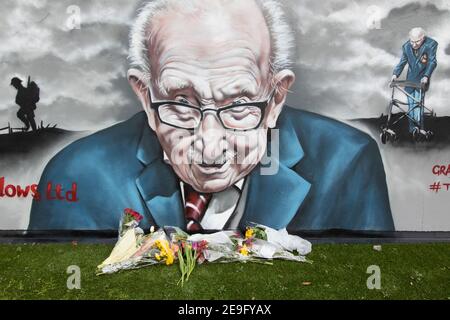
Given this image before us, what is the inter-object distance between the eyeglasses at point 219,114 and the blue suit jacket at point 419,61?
1673 millimetres

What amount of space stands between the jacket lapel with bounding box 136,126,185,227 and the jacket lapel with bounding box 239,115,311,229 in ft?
2.94

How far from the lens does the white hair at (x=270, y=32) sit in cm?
489

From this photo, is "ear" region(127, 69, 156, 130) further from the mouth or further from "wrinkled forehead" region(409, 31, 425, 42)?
"wrinkled forehead" region(409, 31, 425, 42)

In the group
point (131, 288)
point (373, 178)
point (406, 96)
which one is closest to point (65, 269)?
point (131, 288)

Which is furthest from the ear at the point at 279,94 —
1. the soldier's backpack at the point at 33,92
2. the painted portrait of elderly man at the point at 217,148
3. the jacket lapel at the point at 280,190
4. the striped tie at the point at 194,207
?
the soldier's backpack at the point at 33,92

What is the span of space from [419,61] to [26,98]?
16.0 feet

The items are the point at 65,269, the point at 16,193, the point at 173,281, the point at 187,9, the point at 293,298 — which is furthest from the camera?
the point at 16,193

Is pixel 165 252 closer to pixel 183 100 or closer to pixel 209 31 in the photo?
pixel 183 100

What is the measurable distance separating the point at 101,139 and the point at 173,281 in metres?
2.08

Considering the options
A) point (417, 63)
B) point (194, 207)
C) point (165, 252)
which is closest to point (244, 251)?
point (165, 252)

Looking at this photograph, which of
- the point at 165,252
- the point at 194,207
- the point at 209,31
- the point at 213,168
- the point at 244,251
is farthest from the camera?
the point at 194,207

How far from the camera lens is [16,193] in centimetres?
517

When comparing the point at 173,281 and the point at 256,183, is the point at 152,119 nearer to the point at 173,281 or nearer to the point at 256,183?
the point at 256,183

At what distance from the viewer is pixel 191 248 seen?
4.43 m
